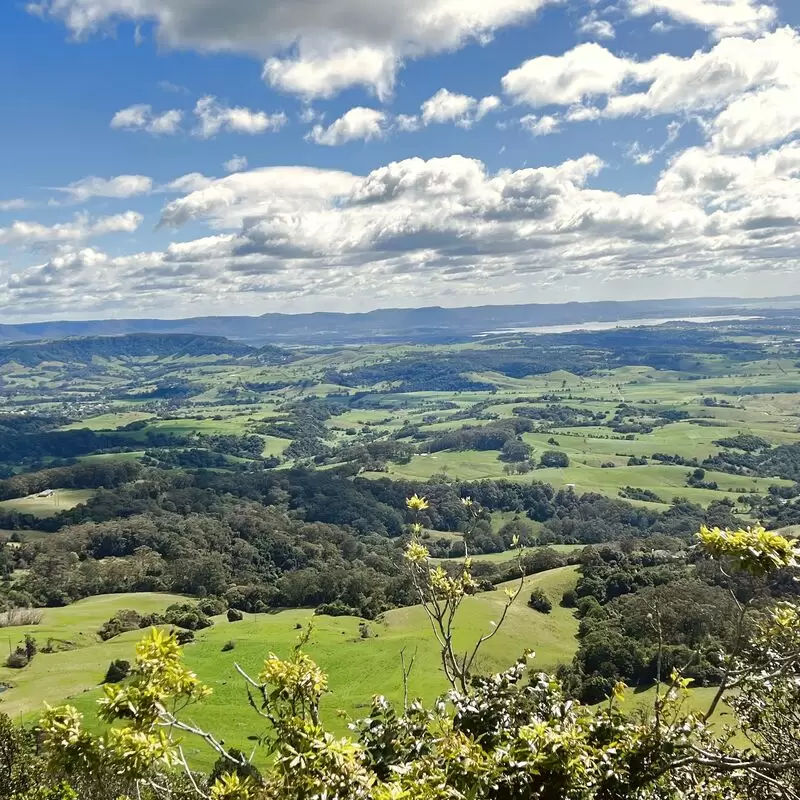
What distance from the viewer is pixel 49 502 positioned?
554 feet

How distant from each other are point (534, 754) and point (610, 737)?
1.51 m

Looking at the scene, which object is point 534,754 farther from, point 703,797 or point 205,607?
point 205,607

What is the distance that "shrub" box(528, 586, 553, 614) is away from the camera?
89000 mm

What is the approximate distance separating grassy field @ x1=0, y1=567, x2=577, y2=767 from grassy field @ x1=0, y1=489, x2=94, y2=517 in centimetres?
6685

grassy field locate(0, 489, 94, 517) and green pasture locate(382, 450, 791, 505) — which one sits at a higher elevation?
grassy field locate(0, 489, 94, 517)

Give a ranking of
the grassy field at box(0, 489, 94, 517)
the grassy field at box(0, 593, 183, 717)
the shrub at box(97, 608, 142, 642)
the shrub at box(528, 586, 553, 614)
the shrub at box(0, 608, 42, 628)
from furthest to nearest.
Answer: the grassy field at box(0, 489, 94, 517)
the shrub at box(0, 608, 42, 628)
the shrub at box(97, 608, 142, 642)
the shrub at box(528, 586, 553, 614)
the grassy field at box(0, 593, 183, 717)

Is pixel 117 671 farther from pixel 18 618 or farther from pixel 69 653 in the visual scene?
pixel 18 618

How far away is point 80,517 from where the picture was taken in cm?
15700

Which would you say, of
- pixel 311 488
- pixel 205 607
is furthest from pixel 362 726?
pixel 311 488

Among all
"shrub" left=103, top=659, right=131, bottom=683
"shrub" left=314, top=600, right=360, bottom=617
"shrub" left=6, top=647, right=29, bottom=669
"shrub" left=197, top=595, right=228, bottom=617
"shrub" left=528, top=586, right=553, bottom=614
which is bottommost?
"shrub" left=314, top=600, right=360, bottom=617

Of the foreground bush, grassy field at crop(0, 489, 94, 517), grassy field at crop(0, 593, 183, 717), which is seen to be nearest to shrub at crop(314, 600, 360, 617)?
grassy field at crop(0, 593, 183, 717)

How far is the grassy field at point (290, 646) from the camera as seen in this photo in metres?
60.6

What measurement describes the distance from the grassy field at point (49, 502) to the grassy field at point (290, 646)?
66.9 metres

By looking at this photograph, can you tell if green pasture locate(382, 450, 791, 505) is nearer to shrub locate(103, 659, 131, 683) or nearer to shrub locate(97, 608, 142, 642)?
shrub locate(97, 608, 142, 642)
